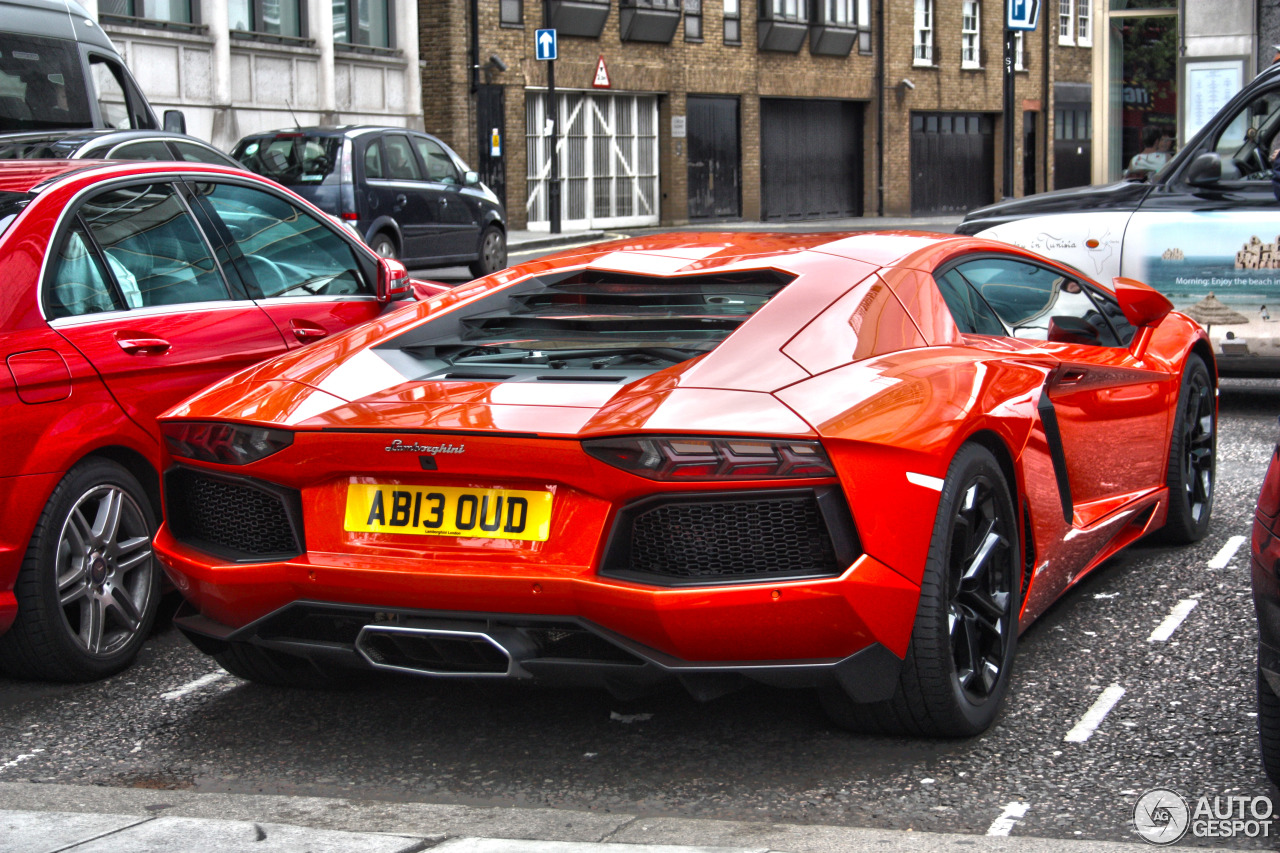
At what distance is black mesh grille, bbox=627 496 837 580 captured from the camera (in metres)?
3.38

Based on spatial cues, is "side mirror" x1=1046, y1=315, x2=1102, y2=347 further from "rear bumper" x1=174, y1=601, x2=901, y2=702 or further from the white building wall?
the white building wall

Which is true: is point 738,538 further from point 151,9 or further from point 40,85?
point 151,9

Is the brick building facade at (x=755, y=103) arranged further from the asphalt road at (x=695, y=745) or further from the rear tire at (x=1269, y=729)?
the rear tire at (x=1269, y=729)

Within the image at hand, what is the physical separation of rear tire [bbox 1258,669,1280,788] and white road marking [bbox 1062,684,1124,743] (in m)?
0.60

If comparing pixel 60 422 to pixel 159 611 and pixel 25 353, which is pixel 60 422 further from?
Answer: pixel 159 611

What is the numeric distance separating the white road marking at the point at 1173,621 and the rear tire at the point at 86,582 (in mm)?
3128

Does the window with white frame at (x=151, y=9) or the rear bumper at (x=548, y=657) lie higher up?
the window with white frame at (x=151, y=9)

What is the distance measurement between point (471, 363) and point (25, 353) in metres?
1.30

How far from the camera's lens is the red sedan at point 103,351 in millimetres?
4355

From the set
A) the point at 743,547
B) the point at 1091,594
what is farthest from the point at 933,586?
the point at 1091,594

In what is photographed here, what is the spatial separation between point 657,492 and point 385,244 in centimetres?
1405

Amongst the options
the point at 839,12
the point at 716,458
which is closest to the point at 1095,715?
the point at 716,458

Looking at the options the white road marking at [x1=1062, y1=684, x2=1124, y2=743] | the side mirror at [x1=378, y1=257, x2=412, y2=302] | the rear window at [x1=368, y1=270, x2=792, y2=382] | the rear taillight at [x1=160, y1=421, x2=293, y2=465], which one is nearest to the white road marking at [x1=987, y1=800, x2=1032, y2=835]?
the white road marking at [x1=1062, y1=684, x2=1124, y2=743]
